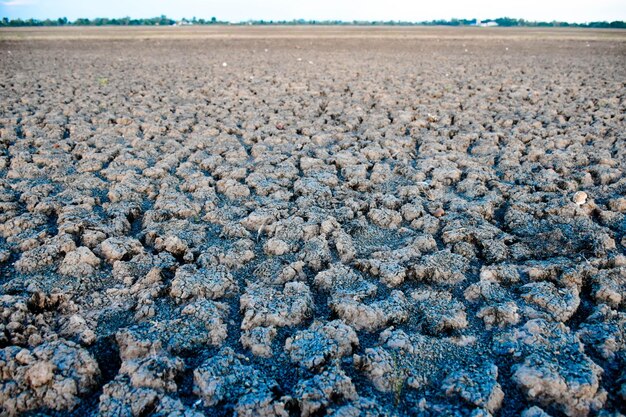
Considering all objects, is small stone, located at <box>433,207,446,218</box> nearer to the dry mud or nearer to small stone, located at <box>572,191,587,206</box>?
the dry mud

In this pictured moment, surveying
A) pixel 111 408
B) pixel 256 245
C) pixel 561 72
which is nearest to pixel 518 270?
pixel 256 245

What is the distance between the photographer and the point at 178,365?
6.28ft

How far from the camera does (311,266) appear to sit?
2736 millimetres

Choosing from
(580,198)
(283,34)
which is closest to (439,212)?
(580,198)

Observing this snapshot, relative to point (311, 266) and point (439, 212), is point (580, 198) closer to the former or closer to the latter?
point (439, 212)

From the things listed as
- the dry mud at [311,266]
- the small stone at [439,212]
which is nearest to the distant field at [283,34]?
the dry mud at [311,266]

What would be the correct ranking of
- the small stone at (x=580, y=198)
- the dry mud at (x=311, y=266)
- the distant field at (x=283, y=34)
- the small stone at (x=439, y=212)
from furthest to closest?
the distant field at (x=283, y=34) < the small stone at (x=580, y=198) < the small stone at (x=439, y=212) < the dry mud at (x=311, y=266)

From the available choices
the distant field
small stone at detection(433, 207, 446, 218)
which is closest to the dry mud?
small stone at detection(433, 207, 446, 218)

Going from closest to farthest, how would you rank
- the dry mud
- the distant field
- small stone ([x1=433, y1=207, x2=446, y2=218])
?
the dry mud, small stone ([x1=433, y1=207, x2=446, y2=218]), the distant field

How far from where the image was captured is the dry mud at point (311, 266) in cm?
185

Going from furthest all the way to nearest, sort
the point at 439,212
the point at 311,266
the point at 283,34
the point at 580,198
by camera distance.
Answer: the point at 283,34, the point at 580,198, the point at 439,212, the point at 311,266

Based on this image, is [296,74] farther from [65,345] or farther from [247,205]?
[65,345]

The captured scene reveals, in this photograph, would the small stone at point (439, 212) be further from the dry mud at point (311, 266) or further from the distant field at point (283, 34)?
the distant field at point (283, 34)

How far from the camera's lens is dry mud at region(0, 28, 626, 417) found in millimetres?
1850
